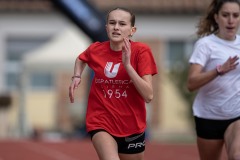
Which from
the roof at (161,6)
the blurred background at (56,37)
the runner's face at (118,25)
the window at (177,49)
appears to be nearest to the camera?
the runner's face at (118,25)

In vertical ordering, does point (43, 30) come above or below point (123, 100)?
below

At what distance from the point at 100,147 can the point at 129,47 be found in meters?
0.86

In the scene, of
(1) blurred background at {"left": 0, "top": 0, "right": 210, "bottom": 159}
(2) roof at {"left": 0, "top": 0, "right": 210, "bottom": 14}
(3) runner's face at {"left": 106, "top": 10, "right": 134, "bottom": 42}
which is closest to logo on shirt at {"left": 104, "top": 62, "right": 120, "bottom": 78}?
(3) runner's face at {"left": 106, "top": 10, "right": 134, "bottom": 42}

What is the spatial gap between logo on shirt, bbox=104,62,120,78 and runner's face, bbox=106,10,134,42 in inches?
8.4

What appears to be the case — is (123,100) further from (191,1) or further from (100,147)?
(191,1)

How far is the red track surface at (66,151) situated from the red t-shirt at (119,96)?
8.12 m

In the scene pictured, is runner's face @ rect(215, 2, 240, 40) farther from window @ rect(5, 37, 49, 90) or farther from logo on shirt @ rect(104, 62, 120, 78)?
window @ rect(5, 37, 49, 90)

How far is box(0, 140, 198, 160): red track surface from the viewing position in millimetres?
16109

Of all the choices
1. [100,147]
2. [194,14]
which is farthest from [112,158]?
[194,14]

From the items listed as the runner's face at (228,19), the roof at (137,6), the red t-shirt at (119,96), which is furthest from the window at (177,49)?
the red t-shirt at (119,96)

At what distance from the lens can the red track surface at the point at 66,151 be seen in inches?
634

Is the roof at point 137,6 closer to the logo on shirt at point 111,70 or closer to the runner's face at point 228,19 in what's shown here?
the runner's face at point 228,19

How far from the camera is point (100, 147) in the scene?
7.31 metres

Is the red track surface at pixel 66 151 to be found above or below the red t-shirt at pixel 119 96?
below
